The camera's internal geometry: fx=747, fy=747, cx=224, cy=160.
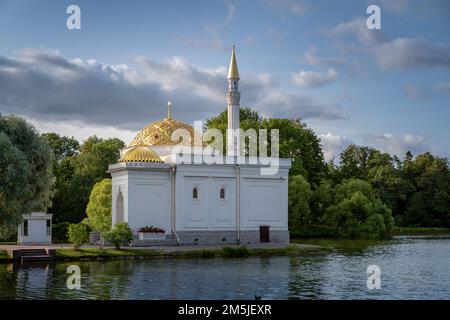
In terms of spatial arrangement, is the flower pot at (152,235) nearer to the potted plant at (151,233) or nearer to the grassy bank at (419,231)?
the potted plant at (151,233)

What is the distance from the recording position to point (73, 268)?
114ft

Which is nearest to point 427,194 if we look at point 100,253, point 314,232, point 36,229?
point 314,232

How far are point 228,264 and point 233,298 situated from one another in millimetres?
12454

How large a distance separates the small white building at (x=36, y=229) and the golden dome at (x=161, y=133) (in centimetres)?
834

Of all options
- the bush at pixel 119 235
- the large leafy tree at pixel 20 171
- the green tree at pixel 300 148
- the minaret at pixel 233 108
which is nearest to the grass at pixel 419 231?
the green tree at pixel 300 148

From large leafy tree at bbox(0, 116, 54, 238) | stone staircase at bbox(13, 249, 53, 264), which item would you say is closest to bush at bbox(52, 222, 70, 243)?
stone staircase at bbox(13, 249, 53, 264)

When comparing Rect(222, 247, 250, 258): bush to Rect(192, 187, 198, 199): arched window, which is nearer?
Rect(222, 247, 250, 258): bush

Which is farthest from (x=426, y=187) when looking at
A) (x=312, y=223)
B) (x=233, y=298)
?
(x=233, y=298)

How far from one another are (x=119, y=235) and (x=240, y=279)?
15351mm

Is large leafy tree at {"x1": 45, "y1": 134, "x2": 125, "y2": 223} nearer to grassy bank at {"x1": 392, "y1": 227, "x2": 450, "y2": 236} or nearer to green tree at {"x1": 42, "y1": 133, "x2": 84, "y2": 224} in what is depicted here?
green tree at {"x1": 42, "y1": 133, "x2": 84, "y2": 224}

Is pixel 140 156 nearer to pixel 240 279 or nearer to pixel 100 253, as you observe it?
pixel 100 253

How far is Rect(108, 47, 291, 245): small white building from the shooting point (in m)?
48.8

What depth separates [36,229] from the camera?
52.9 meters

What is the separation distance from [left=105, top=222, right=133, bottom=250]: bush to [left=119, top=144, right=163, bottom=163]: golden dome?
19.0 ft
